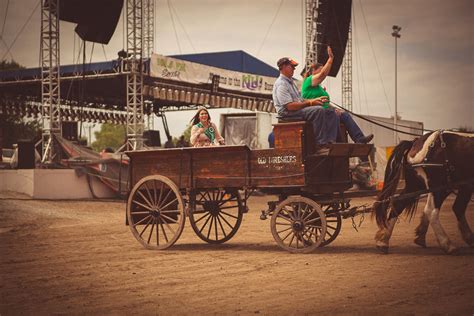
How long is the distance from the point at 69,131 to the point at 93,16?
570 cm

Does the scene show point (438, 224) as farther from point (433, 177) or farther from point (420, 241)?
point (420, 241)

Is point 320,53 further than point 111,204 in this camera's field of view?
Yes

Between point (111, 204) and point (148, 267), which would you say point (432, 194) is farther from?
point (111, 204)

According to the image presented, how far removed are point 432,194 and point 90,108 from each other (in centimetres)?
3175

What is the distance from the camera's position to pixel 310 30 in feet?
82.0

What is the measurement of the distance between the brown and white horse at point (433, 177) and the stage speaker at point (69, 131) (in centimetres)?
1570

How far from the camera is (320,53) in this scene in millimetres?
23688

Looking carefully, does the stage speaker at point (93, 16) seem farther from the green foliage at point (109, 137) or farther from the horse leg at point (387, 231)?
the green foliage at point (109, 137)

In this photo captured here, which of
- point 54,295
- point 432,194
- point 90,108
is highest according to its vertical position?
point 90,108

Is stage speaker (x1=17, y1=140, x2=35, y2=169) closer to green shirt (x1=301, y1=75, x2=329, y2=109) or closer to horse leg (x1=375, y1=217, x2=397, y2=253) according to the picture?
green shirt (x1=301, y1=75, x2=329, y2=109)

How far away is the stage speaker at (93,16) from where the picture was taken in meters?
18.1

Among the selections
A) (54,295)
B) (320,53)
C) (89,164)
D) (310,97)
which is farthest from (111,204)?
(54,295)

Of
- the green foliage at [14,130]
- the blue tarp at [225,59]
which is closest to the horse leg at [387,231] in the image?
the blue tarp at [225,59]

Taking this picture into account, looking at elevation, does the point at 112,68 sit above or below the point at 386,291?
above
